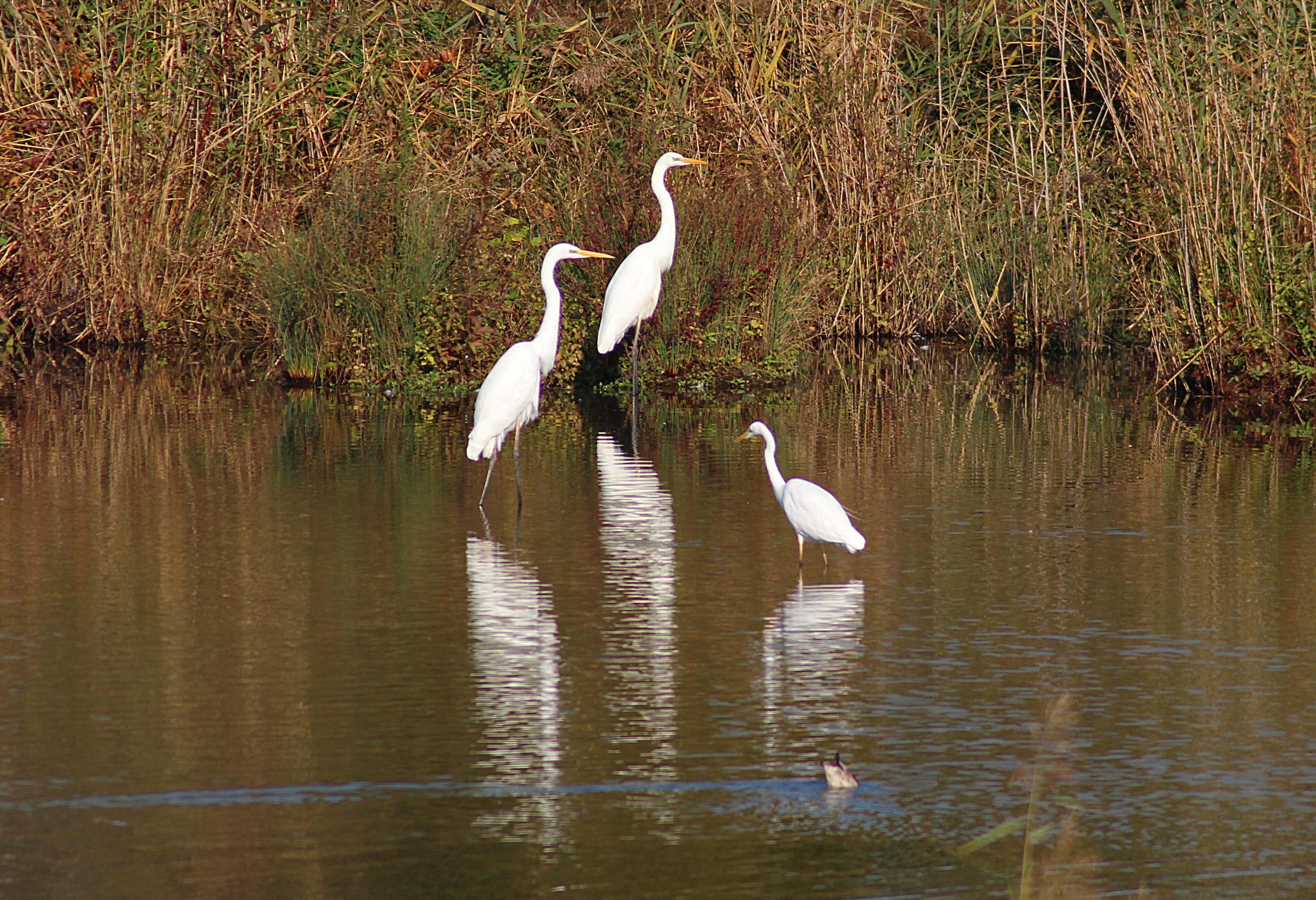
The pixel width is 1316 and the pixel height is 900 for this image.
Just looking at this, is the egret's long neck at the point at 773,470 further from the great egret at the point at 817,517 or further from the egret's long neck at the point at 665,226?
the egret's long neck at the point at 665,226

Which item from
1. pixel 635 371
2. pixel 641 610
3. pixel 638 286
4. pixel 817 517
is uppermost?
pixel 638 286

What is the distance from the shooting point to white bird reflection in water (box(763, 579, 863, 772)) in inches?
203

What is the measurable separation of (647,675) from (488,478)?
364 centimetres

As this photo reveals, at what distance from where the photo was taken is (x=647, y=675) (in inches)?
228

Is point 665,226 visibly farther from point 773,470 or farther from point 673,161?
point 773,470

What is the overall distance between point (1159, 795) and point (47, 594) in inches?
166

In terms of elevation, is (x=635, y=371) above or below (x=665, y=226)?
below

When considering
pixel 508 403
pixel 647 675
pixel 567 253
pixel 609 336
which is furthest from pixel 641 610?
pixel 609 336

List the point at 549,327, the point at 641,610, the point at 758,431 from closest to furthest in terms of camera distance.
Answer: the point at 641,610 < the point at 758,431 < the point at 549,327

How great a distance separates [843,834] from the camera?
14.4ft

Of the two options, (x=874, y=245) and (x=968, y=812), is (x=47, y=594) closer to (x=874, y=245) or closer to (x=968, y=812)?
(x=968, y=812)

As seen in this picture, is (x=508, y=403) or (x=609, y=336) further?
(x=609, y=336)

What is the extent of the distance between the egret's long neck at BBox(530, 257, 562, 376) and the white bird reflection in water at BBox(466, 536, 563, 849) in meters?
2.70

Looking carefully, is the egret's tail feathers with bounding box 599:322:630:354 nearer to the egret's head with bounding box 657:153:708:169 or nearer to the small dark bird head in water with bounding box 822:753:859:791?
the egret's head with bounding box 657:153:708:169
